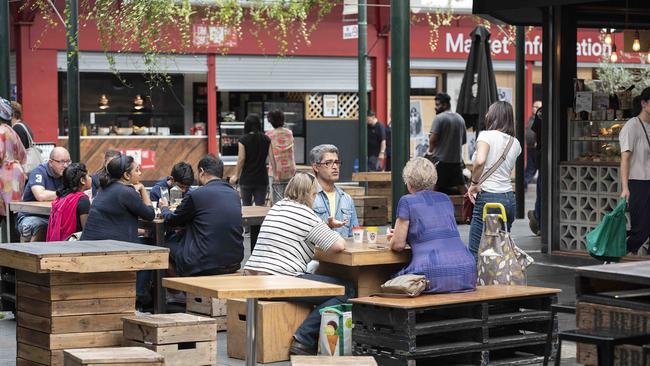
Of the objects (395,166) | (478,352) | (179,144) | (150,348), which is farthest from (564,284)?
(179,144)

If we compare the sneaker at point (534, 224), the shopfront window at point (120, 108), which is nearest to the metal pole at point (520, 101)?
Answer: the sneaker at point (534, 224)

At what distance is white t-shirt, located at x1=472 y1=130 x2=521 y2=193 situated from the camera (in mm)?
11141

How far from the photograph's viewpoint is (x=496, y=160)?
36.6 ft

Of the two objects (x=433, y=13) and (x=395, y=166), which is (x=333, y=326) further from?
(x=433, y=13)

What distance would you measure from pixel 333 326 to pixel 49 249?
2.02m

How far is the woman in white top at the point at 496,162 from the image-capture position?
1110 centimetres

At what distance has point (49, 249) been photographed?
27.3 ft

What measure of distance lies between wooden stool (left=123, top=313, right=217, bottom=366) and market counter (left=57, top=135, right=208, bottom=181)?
1808cm

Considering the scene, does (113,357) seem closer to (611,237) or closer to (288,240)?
(288,240)

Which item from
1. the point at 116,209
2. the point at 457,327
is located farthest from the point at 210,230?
the point at 457,327

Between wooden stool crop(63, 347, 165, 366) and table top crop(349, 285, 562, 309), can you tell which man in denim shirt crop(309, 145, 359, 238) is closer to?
table top crop(349, 285, 562, 309)

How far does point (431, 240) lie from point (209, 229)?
231 centimetres

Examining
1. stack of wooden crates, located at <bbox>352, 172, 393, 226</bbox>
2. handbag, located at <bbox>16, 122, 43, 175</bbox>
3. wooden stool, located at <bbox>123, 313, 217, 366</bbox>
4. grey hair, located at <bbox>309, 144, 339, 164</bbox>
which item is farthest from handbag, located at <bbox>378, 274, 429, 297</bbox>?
stack of wooden crates, located at <bbox>352, 172, 393, 226</bbox>

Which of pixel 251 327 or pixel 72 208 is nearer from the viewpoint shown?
pixel 251 327
